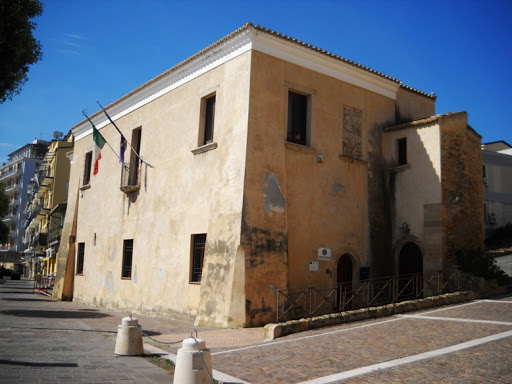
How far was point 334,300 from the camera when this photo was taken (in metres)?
16.2

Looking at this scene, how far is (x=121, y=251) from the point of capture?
68.4ft

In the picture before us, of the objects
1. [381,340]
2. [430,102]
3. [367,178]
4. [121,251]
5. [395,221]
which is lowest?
[381,340]

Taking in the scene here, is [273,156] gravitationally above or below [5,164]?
below

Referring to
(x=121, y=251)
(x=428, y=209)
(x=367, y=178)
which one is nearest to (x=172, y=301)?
(x=121, y=251)

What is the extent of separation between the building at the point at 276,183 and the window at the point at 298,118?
55 millimetres

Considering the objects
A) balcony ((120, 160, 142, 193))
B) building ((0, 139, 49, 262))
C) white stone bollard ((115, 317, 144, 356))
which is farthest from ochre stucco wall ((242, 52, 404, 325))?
building ((0, 139, 49, 262))

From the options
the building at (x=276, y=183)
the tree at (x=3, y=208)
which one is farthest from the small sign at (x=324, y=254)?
the tree at (x=3, y=208)

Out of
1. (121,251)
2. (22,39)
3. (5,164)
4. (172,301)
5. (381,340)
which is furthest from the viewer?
(5,164)

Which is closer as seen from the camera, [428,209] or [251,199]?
[251,199]

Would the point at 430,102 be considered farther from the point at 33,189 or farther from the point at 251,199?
the point at 33,189

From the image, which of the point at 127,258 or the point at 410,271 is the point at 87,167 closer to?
the point at 127,258

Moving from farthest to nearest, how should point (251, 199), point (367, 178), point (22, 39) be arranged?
1. point (367, 178)
2. point (251, 199)
3. point (22, 39)

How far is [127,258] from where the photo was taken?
20.6 metres

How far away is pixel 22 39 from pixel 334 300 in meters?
11.6
